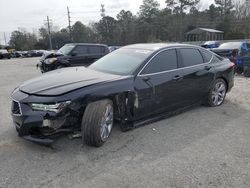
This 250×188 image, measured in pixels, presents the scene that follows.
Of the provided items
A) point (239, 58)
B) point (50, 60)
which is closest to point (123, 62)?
point (50, 60)

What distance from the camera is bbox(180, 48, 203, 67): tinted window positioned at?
5.64 meters

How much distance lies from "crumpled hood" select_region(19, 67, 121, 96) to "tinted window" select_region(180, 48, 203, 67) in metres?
1.75

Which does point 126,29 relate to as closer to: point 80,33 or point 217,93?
point 80,33

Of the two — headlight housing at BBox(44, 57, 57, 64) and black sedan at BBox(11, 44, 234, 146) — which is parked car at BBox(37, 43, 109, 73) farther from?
black sedan at BBox(11, 44, 234, 146)

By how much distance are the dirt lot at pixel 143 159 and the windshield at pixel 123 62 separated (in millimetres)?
1130

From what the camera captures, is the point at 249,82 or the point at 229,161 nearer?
the point at 229,161

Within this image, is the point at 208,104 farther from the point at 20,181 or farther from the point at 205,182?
the point at 20,181

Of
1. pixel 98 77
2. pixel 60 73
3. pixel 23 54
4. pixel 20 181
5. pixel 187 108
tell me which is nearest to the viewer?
pixel 20 181

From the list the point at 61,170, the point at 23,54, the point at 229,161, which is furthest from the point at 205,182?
the point at 23,54

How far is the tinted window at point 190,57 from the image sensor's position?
18.5 ft

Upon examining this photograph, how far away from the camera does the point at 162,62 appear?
17.0 feet

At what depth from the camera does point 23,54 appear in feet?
155

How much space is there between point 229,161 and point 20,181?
9.17ft

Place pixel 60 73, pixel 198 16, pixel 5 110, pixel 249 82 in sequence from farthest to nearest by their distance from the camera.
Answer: pixel 198 16 < pixel 249 82 < pixel 5 110 < pixel 60 73
